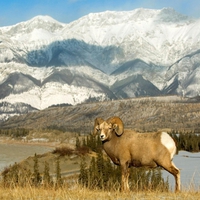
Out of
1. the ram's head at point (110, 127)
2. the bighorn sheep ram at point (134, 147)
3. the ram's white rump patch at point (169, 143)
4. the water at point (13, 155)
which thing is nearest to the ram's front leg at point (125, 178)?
the bighorn sheep ram at point (134, 147)

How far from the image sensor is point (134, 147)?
617 inches

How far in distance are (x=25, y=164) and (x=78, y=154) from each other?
17.4 m

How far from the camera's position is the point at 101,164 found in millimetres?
53094

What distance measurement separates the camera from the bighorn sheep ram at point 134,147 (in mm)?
15016

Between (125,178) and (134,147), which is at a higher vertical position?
(134,147)

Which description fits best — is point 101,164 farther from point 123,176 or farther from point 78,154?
point 78,154

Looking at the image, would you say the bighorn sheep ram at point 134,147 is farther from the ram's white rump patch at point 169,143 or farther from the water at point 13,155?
the water at point 13,155

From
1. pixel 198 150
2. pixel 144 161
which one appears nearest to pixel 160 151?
pixel 144 161

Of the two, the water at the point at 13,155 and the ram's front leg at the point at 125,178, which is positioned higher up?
the ram's front leg at the point at 125,178

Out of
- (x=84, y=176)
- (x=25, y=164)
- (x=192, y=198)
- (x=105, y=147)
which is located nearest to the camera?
(x=192, y=198)

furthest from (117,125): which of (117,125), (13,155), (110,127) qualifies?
(13,155)

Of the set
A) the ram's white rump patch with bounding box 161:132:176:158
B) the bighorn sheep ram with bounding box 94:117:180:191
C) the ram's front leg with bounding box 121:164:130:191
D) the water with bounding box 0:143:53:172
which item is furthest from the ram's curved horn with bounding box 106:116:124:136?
the water with bounding box 0:143:53:172

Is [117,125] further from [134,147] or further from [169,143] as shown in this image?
[169,143]

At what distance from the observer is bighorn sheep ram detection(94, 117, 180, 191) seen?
1502 centimetres
